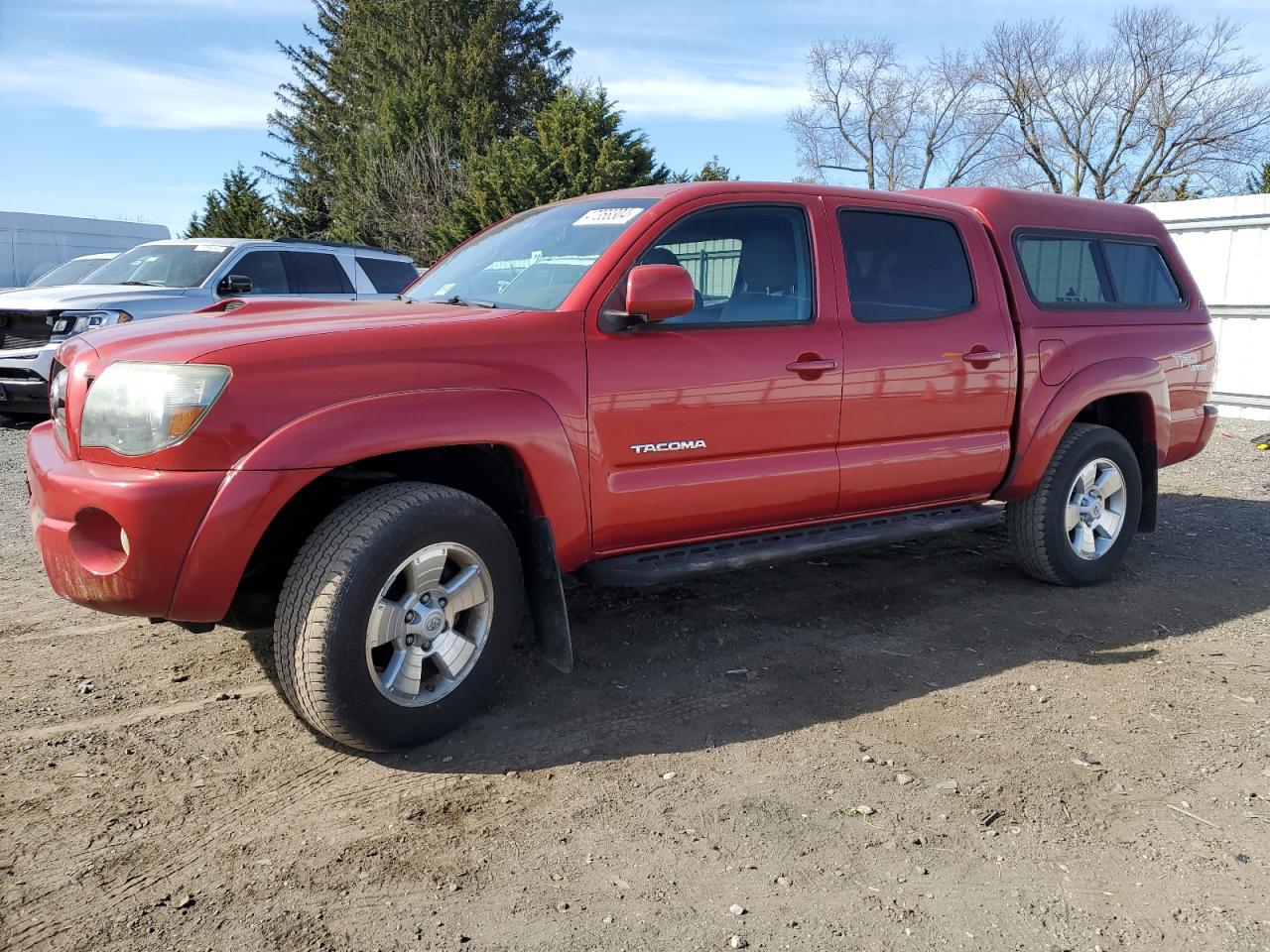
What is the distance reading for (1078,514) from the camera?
17.3 feet

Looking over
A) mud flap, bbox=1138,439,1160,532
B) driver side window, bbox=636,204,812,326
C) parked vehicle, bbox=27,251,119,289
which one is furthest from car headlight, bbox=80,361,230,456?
parked vehicle, bbox=27,251,119,289

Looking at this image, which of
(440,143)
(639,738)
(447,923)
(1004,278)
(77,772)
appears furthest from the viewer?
(440,143)

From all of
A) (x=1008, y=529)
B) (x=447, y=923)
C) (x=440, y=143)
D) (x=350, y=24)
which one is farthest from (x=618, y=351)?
(x=350, y=24)

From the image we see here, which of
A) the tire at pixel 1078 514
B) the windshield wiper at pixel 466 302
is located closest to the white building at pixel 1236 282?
the tire at pixel 1078 514

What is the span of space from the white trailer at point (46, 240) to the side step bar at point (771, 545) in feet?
55.9

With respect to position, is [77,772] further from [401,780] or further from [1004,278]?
[1004,278]

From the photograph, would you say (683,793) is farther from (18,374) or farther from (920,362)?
(18,374)

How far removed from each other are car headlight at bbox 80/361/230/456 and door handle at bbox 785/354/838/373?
6.93 ft

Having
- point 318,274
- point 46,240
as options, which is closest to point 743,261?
point 318,274

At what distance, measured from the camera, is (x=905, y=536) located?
15.0ft

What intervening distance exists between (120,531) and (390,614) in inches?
31.9

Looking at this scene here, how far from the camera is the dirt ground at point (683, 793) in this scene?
2469 mm

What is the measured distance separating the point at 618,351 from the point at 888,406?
54.4 inches

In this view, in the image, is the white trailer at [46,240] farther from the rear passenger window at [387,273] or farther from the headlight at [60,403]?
the headlight at [60,403]
